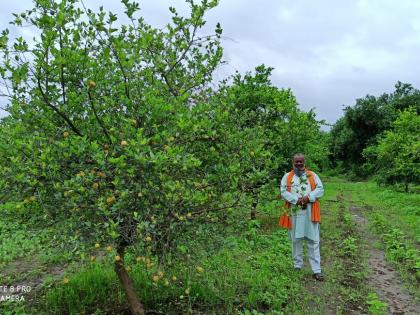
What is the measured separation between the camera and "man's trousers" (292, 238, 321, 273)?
21.7 feet

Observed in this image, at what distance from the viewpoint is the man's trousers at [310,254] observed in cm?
662

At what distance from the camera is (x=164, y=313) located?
15.9 feet

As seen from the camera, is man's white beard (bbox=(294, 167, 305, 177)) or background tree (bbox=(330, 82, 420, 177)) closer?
man's white beard (bbox=(294, 167, 305, 177))

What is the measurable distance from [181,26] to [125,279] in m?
2.96

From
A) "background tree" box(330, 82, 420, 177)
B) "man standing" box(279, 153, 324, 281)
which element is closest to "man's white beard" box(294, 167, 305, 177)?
"man standing" box(279, 153, 324, 281)

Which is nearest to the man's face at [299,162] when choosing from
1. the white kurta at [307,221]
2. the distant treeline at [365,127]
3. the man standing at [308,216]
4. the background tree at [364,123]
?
the man standing at [308,216]

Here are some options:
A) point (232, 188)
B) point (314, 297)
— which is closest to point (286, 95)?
point (314, 297)

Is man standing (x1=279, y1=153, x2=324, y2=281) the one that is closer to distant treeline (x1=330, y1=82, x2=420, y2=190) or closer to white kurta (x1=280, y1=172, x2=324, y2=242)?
white kurta (x1=280, y1=172, x2=324, y2=242)

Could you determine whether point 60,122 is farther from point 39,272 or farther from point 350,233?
point 350,233

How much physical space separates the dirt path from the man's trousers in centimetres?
92

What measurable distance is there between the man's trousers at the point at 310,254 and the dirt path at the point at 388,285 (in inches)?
36.4

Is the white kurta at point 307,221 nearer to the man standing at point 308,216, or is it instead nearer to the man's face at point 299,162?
the man standing at point 308,216

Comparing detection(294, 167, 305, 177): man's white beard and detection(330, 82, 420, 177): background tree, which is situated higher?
detection(330, 82, 420, 177): background tree

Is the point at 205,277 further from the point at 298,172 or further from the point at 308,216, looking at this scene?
the point at 298,172
